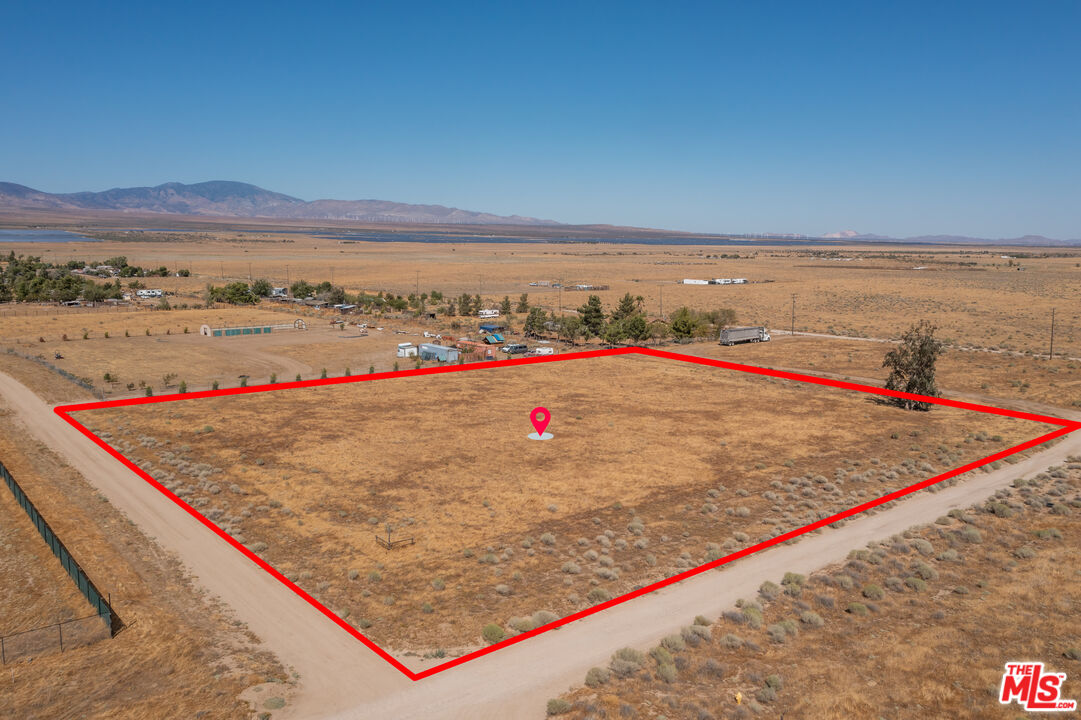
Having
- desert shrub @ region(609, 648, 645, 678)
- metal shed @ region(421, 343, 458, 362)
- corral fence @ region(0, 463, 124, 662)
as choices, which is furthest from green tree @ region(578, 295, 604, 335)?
desert shrub @ region(609, 648, 645, 678)

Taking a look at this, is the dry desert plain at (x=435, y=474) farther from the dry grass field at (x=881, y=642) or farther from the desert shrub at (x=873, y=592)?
the desert shrub at (x=873, y=592)

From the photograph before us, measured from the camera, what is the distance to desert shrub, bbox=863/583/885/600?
2111 centimetres

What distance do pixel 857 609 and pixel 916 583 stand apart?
2872mm

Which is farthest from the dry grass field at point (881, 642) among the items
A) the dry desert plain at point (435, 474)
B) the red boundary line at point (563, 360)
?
the red boundary line at point (563, 360)

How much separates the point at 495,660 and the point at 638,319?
189 ft

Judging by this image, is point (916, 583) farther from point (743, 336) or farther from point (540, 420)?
point (743, 336)

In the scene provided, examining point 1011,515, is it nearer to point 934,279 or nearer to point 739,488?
point 739,488

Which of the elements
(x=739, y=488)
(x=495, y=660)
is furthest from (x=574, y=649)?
(x=739, y=488)

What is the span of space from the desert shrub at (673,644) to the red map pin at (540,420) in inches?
797

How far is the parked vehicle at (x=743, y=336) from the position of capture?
71.9 meters

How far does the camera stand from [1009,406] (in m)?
45.2

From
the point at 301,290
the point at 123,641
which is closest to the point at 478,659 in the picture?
the point at 123,641
